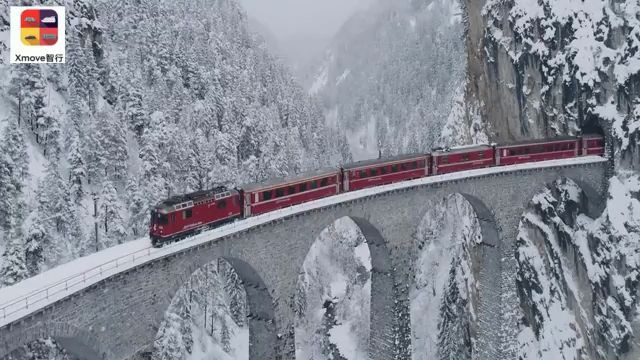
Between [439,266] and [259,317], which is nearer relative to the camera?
[259,317]

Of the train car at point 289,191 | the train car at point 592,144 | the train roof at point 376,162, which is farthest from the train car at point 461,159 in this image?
the train car at point 289,191

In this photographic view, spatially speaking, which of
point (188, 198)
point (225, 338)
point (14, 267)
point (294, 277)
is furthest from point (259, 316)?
point (225, 338)

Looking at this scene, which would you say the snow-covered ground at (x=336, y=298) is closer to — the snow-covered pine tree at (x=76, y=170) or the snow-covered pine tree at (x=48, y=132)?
the snow-covered pine tree at (x=76, y=170)

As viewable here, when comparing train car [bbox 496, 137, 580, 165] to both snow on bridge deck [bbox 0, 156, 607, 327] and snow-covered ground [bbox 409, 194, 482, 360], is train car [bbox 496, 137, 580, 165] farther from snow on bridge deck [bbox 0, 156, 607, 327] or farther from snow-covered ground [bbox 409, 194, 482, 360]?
snow on bridge deck [bbox 0, 156, 607, 327]

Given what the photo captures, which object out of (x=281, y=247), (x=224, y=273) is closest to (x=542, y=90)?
(x=281, y=247)

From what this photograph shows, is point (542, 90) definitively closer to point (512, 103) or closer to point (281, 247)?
point (512, 103)

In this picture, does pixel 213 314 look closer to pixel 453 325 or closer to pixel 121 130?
pixel 453 325

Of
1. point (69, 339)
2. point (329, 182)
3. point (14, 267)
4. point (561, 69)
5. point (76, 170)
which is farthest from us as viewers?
point (76, 170)

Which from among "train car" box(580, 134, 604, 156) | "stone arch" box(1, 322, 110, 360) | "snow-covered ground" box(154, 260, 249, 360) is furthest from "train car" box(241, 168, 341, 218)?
"snow-covered ground" box(154, 260, 249, 360)
